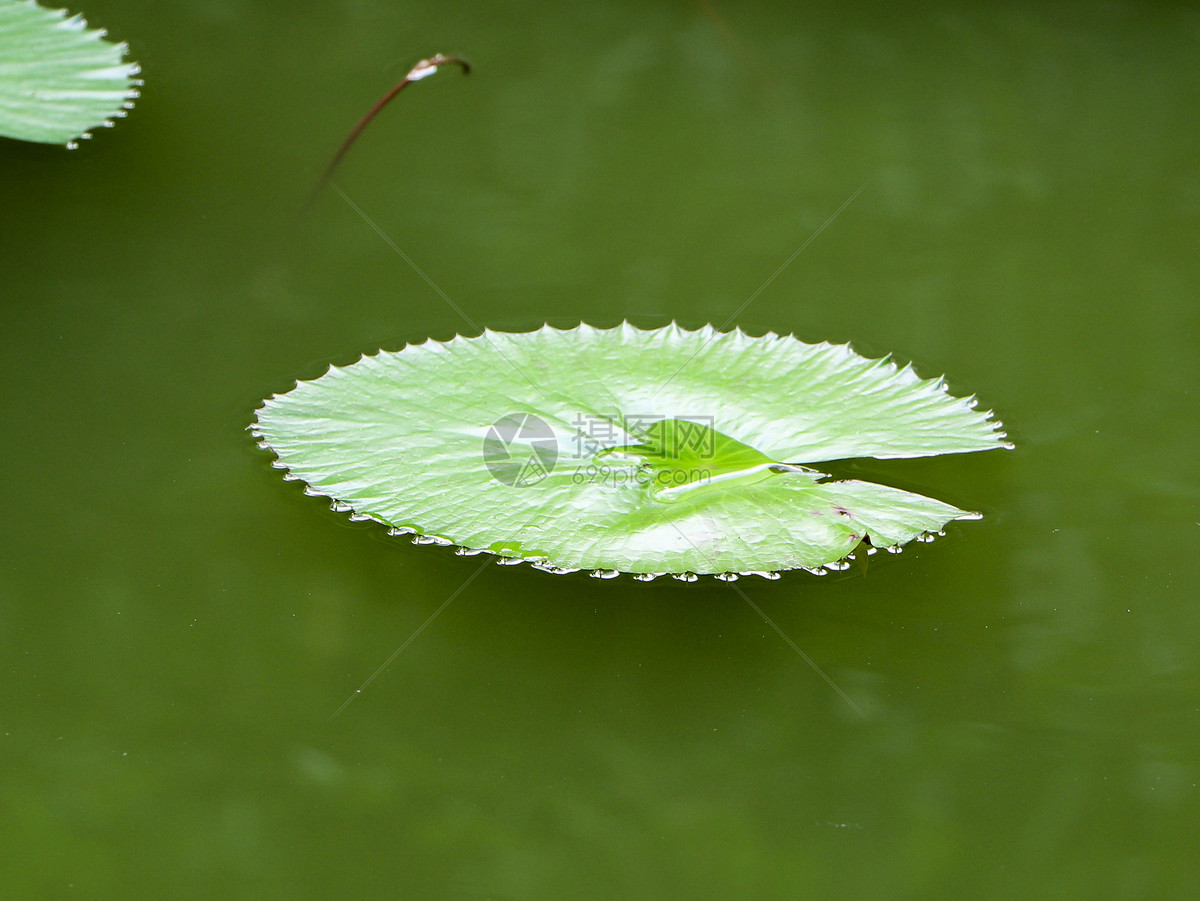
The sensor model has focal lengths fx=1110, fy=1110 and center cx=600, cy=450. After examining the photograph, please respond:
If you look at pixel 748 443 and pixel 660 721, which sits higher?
pixel 748 443

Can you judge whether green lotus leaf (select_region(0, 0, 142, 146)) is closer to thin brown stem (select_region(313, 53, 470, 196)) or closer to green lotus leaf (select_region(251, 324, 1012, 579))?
thin brown stem (select_region(313, 53, 470, 196))

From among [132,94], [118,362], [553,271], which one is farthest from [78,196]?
[553,271]

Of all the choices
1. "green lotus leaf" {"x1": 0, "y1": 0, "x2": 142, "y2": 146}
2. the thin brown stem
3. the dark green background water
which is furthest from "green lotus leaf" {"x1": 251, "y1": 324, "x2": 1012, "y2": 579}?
"green lotus leaf" {"x1": 0, "y1": 0, "x2": 142, "y2": 146}

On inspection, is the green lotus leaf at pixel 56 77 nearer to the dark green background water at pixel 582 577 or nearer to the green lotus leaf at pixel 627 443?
the dark green background water at pixel 582 577

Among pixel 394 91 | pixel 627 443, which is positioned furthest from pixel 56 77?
pixel 627 443

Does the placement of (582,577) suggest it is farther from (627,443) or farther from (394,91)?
(394,91)

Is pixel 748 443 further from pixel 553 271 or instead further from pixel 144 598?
pixel 144 598
